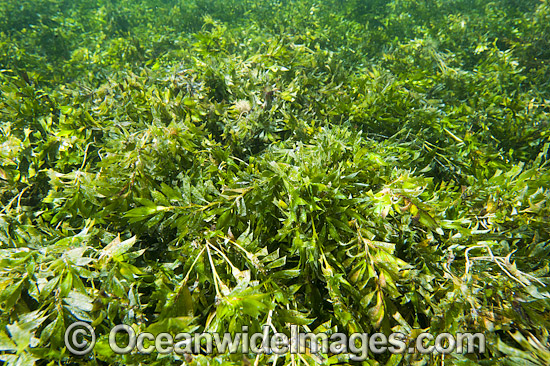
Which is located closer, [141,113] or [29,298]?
[29,298]

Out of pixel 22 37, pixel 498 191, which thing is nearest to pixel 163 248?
pixel 498 191

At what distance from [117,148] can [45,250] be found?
0.60m

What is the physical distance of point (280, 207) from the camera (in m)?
1.16

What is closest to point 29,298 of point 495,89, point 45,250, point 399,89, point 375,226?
point 45,250

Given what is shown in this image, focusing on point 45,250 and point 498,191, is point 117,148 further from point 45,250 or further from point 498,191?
point 498,191

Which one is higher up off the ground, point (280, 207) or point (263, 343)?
point (280, 207)

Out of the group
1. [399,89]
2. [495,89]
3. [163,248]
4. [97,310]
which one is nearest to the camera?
[97,310]

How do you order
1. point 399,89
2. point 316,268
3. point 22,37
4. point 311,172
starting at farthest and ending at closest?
point 22,37
point 399,89
point 311,172
point 316,268

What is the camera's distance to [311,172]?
3.94ft

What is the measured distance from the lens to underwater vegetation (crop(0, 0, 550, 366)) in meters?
0.91

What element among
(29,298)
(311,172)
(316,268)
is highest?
(311,172)

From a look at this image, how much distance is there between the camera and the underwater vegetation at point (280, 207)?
91 cm

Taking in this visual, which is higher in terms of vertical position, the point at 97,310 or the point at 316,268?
the point at 316,268

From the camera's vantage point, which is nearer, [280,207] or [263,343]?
[263,343]
